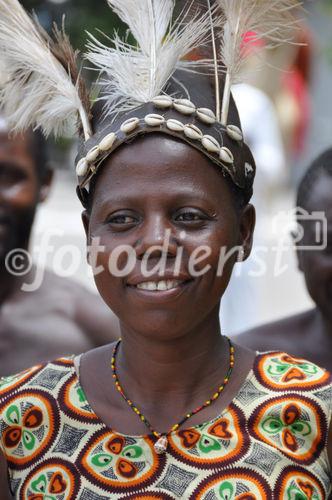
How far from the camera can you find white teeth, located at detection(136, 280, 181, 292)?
8.76ft

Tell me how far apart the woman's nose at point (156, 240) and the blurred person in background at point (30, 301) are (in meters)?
1.77

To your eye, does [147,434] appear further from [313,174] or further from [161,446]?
[313,174]

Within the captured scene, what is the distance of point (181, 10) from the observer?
2908 mm

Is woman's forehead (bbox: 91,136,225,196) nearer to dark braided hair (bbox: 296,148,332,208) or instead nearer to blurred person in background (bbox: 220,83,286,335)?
dark braided hair (bbox: 296,148,332,208)

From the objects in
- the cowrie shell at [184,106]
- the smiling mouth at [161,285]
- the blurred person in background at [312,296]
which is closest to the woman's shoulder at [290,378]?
the smiling mouth at [161,285]

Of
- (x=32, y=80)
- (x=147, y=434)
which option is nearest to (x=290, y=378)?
(x=147, y=434)

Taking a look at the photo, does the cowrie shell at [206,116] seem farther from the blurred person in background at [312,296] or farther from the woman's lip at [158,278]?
the blurred person in background at [312,296]

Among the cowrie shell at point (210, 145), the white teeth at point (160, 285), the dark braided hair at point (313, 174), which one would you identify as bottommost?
the white teeth at point (160, 285)

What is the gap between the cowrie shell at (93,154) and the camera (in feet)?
8.97

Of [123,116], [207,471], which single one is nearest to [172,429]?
[207,471]

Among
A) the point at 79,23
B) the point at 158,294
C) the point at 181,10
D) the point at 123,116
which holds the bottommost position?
the point at 158,294

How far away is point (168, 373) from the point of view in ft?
9.29

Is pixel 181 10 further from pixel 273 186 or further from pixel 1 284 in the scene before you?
pixel 273 186

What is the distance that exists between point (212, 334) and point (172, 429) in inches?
11.5
